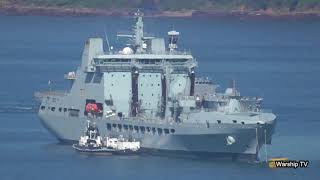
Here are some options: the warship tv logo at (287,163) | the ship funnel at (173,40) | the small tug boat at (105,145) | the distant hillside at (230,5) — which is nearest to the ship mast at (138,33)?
the ship funnel at (173,40)

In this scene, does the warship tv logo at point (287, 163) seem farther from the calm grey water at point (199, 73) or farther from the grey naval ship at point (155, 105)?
the grey naval ship at point (155, 105)

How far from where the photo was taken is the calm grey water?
7181 centimetres

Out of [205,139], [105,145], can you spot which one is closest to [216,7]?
[105,145]

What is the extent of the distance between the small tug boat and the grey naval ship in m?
0.51

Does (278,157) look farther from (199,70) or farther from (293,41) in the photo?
(293,41)

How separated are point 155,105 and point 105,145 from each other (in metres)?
2.79

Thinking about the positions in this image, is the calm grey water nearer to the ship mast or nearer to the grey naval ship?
the grey naval ship

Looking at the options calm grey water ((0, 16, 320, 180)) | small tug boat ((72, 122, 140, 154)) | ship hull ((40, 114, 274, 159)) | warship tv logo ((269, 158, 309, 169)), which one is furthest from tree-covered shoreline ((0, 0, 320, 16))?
warship tv logo ((269, 158, 309, 169))

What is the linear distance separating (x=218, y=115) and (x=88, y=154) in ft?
16.0

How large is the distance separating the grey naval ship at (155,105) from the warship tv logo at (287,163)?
56.5 inches

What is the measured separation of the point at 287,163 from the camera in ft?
234

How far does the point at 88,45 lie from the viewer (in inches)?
3068

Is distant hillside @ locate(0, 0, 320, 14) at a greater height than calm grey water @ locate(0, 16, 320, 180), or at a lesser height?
greater

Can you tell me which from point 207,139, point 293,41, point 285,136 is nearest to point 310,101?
point 285,136
